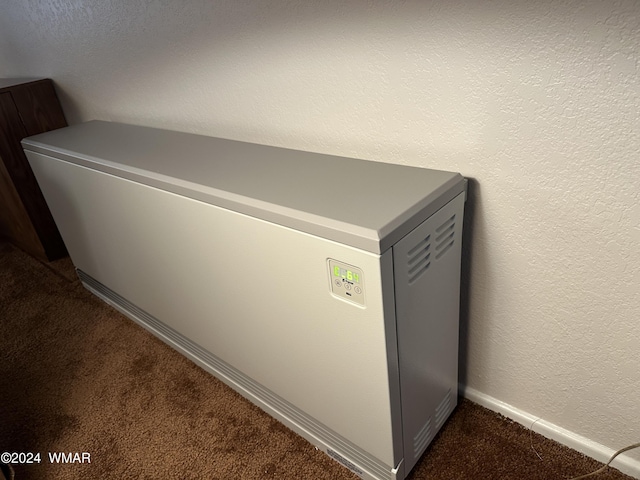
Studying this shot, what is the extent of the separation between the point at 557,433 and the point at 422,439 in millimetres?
309

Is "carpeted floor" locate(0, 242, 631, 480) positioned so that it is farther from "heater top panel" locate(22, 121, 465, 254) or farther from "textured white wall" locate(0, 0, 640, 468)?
"heater top panel" locate(22, 121, 465, 254)

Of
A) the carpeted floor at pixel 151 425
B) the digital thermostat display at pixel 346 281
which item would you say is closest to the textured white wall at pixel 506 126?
the carpeted floor at pixel 151 425

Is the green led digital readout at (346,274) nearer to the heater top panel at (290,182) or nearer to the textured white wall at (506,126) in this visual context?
the heater top panel at (290,182)

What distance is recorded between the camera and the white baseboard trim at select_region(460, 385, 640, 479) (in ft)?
3.30

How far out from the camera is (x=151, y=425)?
50.4 inches

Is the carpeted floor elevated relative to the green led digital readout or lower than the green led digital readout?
lower

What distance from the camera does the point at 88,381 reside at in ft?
4.80

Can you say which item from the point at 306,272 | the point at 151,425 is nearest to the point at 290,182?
the point at 306,272

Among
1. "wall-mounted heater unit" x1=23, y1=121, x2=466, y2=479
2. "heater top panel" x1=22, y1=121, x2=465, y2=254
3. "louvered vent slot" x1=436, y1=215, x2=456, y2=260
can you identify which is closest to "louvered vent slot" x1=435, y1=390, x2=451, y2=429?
"wall-mounted heater unit" x1=23, y1=121, x2=466, y2=479

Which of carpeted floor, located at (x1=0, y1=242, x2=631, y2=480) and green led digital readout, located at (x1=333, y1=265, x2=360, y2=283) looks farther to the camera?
carpeted floor, located at (x1=0, y1=242, x2=631, y2=480)

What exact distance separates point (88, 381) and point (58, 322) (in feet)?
1.32

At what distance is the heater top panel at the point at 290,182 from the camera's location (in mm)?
807

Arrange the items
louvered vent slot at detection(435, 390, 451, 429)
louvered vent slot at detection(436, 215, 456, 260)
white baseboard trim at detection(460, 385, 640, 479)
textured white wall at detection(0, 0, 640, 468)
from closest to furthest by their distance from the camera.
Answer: textured white wall at detection(0, 0, 640, 468)
louvered vent slot at detection(436, 215, 456, 260)
white baseboard trim at detection(460, 385, 640, 479)
louvered vent slot at detection(435, 390, 451, 429)

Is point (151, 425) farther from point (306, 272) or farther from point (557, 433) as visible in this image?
point (557, 433)
